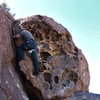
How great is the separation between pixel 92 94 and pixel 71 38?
9.99 feet

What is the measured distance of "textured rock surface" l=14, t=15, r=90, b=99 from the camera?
36.6ft

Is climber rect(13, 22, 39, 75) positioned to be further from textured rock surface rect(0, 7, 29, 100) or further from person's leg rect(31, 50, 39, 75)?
textured rock surface rect(0, 7, 29, 100)

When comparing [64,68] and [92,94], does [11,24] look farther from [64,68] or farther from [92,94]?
[92,94]

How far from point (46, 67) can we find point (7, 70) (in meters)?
1.98

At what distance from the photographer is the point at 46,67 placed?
11.7 meters

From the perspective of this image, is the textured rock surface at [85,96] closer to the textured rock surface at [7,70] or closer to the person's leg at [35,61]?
the person's leg at [35,61]

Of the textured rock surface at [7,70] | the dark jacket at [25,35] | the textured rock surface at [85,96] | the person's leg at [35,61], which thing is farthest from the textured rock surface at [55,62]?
the dark jacket at [25,35]

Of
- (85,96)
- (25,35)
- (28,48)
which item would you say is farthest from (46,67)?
(85,96)

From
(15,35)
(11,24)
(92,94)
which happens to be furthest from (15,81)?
(92,94)

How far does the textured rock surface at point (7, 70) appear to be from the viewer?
9.80 metres

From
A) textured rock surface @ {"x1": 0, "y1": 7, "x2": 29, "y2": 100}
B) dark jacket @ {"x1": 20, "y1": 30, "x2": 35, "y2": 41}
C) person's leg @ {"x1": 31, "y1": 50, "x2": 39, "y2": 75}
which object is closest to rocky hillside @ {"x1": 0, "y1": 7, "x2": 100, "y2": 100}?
textured rock surface @ {"x1": 0, "y1": 7, "x2": 29, "y2": 100}

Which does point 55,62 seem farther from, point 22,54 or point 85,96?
point 85,96

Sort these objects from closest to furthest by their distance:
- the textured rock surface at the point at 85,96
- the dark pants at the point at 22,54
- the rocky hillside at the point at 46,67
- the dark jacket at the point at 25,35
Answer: the rocky hillside at the point at 46,67, the dark pants at the point at 22,54, the dark jacket at the point at 25,35, the textured rock surface at the point at 85,96

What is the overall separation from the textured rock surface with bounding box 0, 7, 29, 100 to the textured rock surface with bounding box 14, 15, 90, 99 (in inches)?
25.0
